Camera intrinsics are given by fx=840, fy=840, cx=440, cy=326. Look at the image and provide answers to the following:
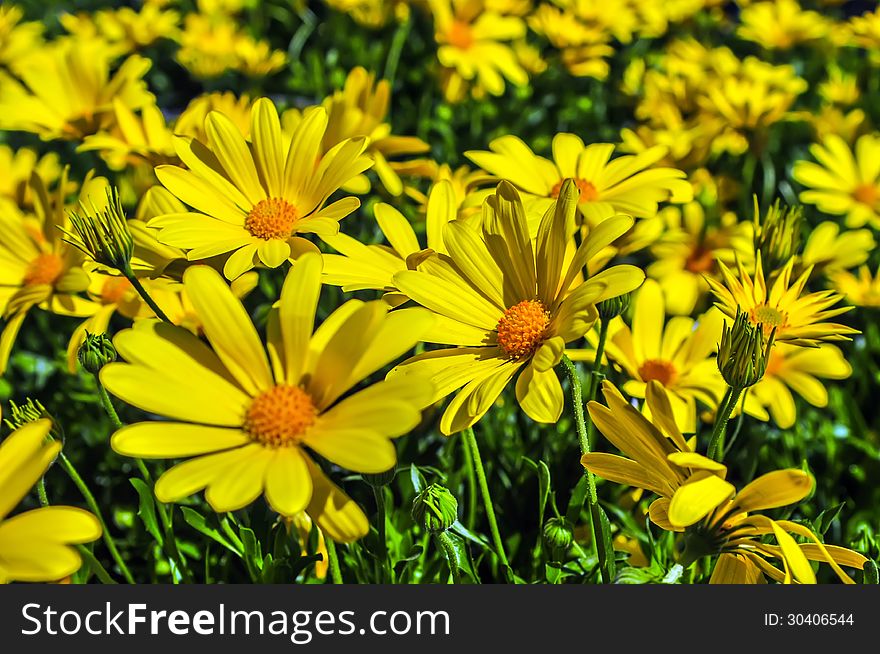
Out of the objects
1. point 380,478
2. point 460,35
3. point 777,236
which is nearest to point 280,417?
point 380,478

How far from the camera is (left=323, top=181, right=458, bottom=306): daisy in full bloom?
118 centimetres

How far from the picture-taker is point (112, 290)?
1581 millimetres

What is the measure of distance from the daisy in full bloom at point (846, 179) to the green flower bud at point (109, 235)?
1747 mm

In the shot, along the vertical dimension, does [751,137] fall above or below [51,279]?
above

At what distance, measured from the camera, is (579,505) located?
1.31m

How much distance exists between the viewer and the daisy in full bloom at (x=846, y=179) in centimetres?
224

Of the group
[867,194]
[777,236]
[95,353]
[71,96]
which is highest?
[71,96]

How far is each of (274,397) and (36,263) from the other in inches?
33.8

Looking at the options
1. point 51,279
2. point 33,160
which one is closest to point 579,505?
point 51,279

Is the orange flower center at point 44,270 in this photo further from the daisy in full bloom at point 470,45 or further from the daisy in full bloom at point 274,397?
the daisy in full bloom at point 470,45

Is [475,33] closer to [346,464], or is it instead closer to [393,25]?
[393,25]

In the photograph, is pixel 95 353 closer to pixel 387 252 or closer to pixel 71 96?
pixel 387 252

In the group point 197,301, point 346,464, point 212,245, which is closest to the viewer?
point 346,464

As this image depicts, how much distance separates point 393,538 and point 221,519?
0.94 feet
